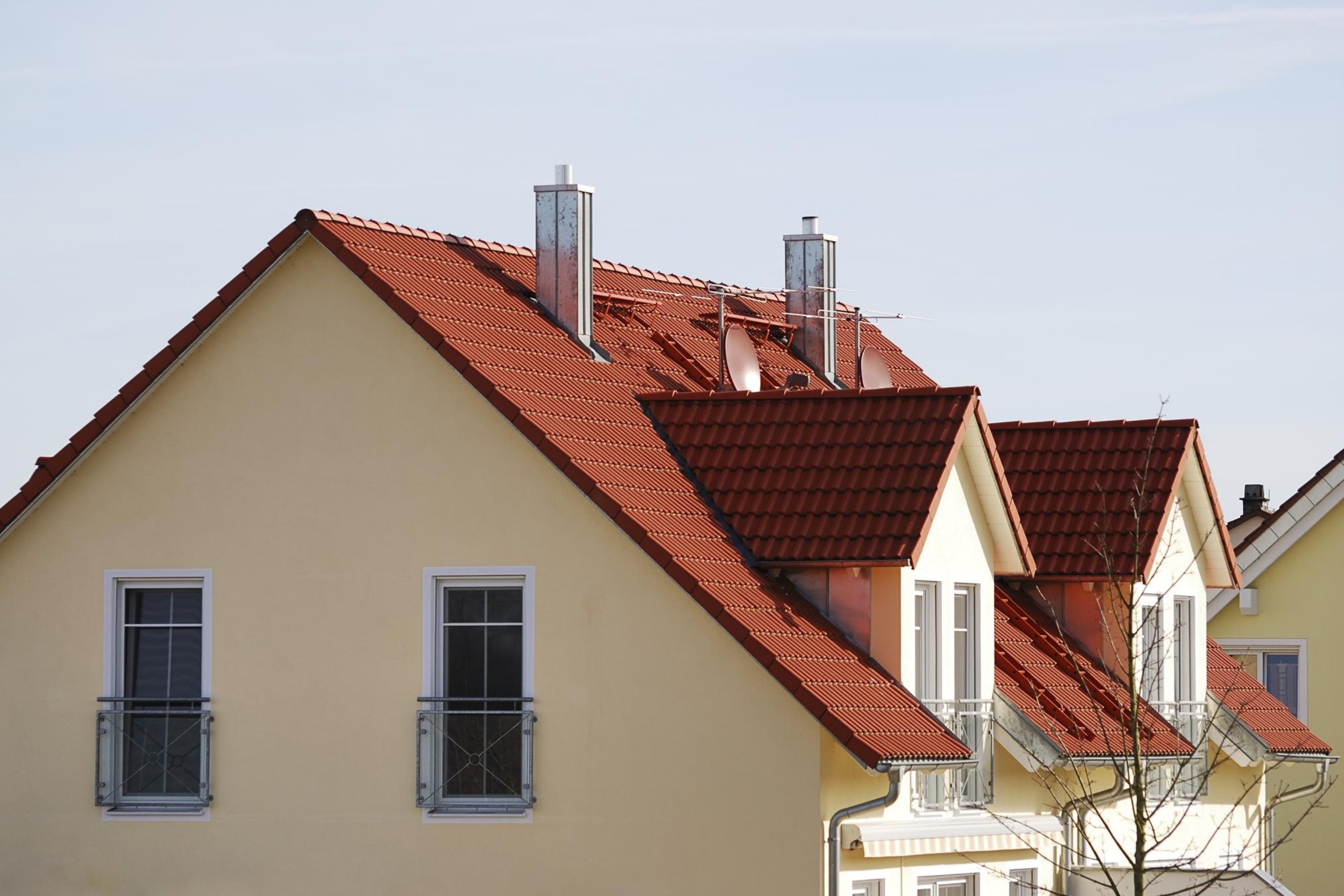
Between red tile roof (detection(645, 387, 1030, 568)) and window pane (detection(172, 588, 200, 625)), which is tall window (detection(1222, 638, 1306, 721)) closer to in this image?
red tile roof (detection(645, 387, 1030, 568))

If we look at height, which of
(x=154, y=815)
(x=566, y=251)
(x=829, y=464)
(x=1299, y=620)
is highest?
(x=566, y=251)

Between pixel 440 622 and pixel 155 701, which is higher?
pixel 440 622

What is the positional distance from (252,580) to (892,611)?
595 centimetres

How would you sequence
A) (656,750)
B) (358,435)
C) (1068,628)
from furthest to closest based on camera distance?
(1068,628) < (358,435) < (656,750)

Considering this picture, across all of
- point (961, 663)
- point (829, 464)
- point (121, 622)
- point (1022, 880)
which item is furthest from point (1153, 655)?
point (121, 622)

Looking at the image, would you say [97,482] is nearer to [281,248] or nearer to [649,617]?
[281,248]

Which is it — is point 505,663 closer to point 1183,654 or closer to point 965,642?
point 965,642

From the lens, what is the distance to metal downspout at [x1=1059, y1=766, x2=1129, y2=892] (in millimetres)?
24928

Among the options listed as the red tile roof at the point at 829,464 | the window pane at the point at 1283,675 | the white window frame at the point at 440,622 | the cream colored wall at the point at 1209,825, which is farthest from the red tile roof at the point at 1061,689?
the window pane at the point at 1283,675

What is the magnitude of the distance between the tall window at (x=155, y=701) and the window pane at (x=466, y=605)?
96.4 inches

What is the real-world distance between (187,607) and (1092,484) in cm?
966

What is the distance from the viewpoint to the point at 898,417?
23.8 metres

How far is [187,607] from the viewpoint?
79.8 ft

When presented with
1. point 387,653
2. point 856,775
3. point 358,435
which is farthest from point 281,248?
point 856,775
